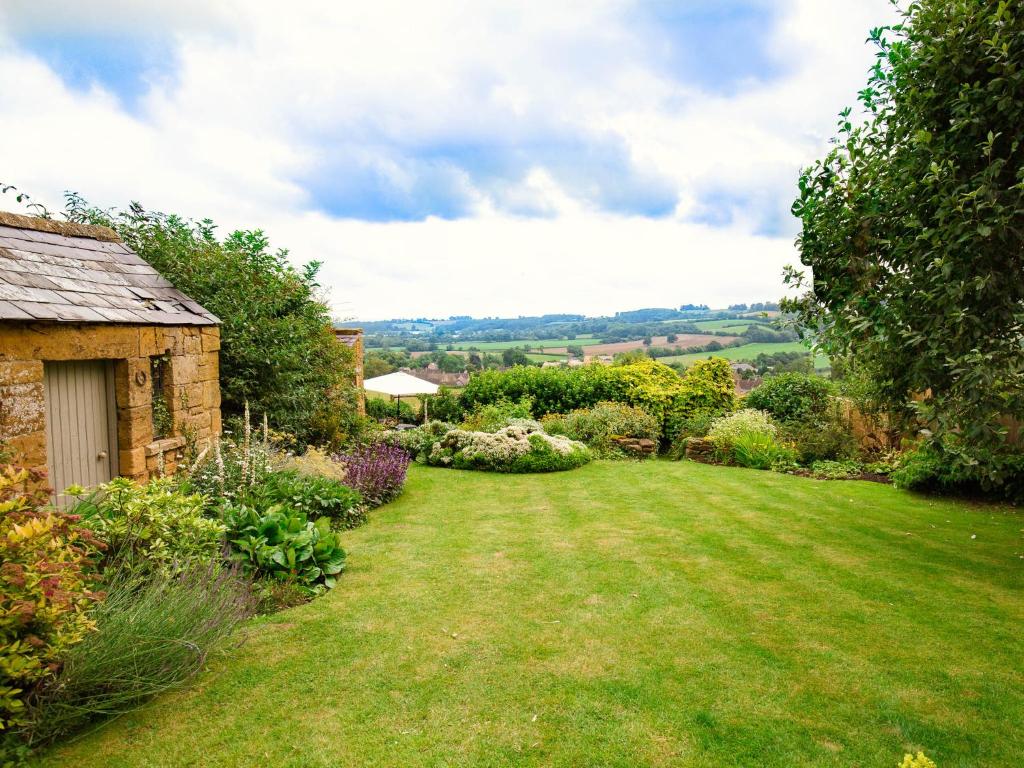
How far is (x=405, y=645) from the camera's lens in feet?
15.1

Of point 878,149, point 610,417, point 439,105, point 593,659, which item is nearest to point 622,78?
point 439,105

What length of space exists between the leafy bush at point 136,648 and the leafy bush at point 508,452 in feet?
27.3

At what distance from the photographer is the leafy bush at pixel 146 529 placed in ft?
14.2

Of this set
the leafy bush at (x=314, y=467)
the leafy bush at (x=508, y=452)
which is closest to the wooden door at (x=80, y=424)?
the leafy bush at (x=314, y=467)

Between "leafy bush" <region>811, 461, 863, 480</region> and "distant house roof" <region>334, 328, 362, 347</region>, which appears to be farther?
"distant house roof" <region>334, 328, 362, 347</region>

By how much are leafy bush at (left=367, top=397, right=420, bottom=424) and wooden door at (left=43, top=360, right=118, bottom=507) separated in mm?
12306

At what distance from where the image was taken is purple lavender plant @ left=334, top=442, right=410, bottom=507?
357 inches

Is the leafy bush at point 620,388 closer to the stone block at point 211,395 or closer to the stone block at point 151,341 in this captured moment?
the stone block at point 211,395

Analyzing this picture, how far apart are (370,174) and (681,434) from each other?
999 cm

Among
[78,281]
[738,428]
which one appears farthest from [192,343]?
[738,428]

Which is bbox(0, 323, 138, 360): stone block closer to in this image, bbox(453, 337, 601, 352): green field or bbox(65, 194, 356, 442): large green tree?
bbox(65, 194, 356, 442): large green tree

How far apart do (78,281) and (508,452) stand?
26.3ft

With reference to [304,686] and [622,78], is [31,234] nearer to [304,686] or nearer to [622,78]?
[304,686]

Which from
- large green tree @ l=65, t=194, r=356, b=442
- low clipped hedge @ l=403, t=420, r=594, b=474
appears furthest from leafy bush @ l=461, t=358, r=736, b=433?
large green tree @ l=65, t=194, r=356, b=442
